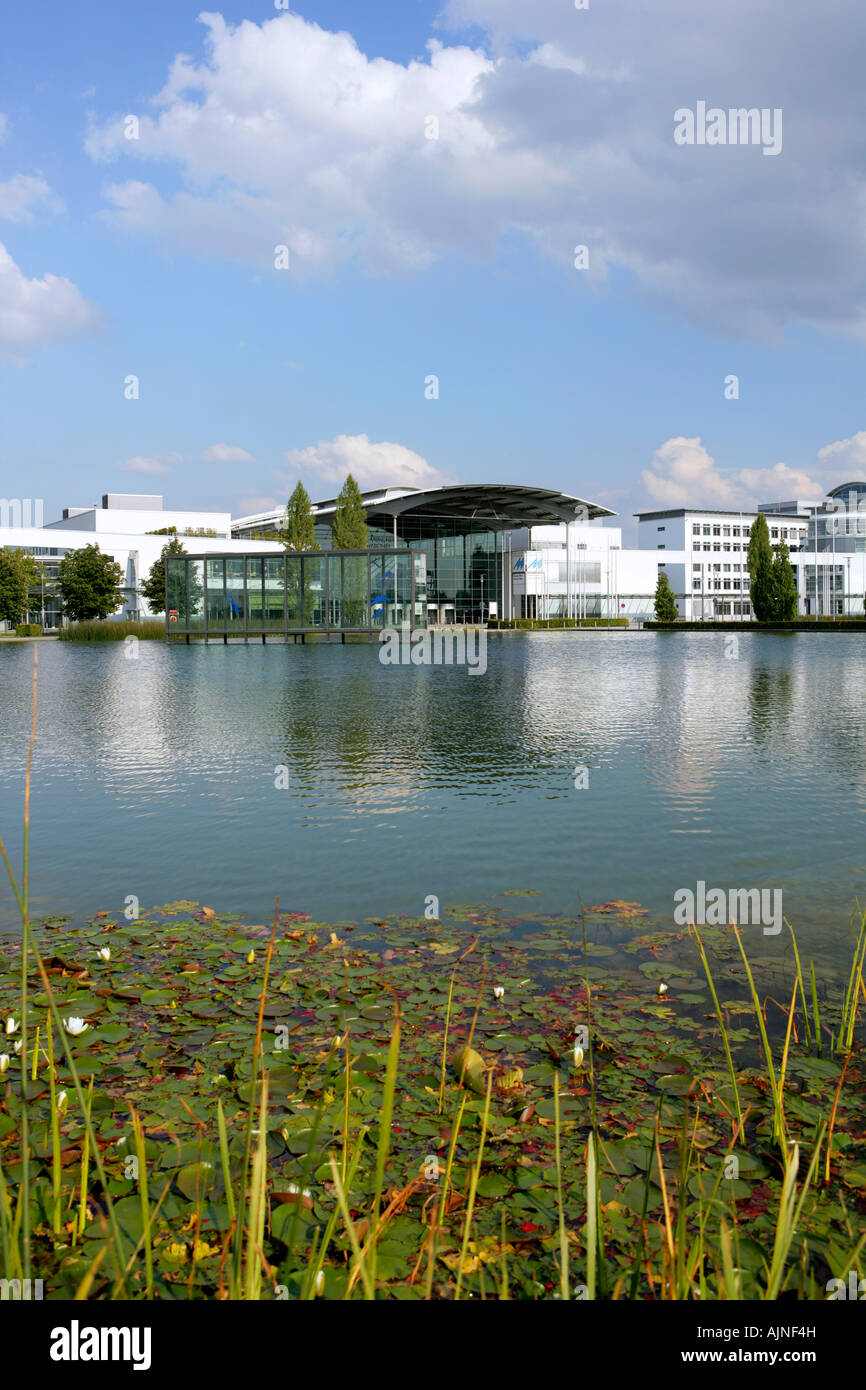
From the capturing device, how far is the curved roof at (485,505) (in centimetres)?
8444

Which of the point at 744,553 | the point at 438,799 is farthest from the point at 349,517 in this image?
the point at 438,799

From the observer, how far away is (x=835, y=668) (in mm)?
30953

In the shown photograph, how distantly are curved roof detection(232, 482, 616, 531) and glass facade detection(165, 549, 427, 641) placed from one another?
24.0 metres

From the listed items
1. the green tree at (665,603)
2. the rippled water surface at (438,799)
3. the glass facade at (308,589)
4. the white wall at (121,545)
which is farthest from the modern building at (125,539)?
the rippled water surface at (438,799)

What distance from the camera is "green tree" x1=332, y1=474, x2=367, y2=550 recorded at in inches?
3199

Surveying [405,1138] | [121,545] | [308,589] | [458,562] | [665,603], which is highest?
[121,545]

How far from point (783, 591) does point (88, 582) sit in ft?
173

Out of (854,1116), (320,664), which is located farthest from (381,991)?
(320,664)

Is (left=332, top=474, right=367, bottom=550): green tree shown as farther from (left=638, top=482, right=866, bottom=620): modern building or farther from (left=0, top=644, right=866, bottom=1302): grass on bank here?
(left=0, top=644, right=866, bottom=1302): grass on bank

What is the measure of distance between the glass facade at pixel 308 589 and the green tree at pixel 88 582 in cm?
1567

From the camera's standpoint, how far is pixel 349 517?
8156 cm

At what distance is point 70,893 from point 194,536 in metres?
100

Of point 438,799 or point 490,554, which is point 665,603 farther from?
point 438,799
